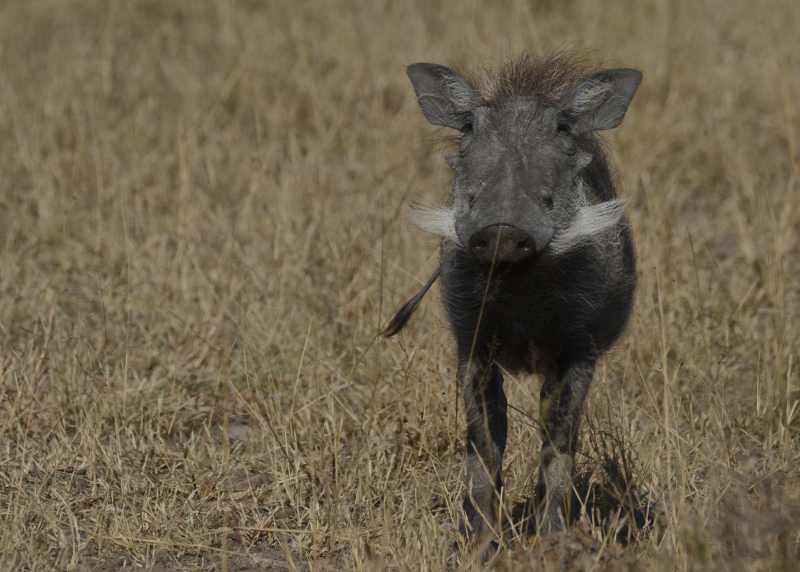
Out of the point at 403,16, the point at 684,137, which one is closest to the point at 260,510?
the point at 684,137

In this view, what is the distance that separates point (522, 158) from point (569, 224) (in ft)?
0.73

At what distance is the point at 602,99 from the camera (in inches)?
161

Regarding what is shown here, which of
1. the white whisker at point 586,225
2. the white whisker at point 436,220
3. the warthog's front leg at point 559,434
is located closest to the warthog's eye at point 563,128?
the white whisker at point 586,225

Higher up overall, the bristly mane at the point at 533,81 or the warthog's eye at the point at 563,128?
the bristly mane at the point at 533,81

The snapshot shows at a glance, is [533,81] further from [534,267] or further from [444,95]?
[534,267]

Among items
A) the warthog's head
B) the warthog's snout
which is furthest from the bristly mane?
the warthog's snout

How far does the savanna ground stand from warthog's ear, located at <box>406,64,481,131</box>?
0.86 m

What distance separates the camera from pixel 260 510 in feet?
14.9

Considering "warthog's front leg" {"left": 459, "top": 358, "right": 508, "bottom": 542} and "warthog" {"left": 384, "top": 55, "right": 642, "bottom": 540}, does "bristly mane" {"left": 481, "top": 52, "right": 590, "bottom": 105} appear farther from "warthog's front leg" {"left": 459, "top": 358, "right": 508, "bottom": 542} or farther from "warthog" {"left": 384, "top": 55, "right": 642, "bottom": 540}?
"warthog's front leg" {"left": 459, "top": 358, "right": 508, "bottom": 542}

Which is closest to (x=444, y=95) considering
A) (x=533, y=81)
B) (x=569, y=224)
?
(x=533, y=81)

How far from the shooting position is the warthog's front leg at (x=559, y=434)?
4039 mm

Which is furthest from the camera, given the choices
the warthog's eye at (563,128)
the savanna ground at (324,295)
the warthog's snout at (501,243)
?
the savanna ground at (324,295)

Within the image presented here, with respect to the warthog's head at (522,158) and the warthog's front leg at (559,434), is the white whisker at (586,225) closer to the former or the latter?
the warthog's head at (522,158)

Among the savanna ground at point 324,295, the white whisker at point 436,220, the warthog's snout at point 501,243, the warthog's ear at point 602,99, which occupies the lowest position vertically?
the savanna ground at point 324,295
